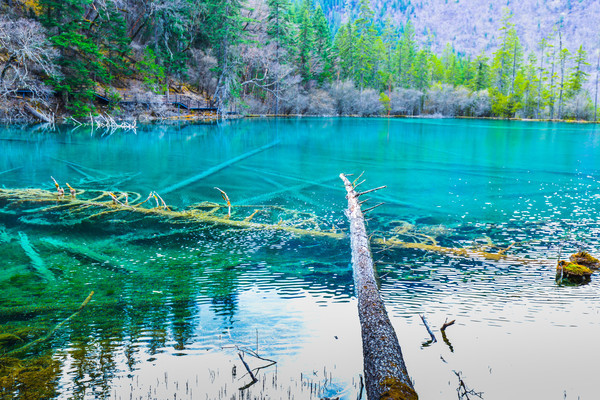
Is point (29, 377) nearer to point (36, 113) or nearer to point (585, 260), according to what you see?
point (585, 260)

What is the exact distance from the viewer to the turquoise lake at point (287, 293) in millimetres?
4086

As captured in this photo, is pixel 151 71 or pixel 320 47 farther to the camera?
pixel 320 47

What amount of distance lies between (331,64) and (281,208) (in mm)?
61850

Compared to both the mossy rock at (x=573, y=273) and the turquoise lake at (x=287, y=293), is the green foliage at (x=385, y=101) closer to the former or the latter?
the turquoise lake at (x=287, y=293)

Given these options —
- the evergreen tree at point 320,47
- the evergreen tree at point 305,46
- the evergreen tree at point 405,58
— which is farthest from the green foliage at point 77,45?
the evergreen tree at point 405,58

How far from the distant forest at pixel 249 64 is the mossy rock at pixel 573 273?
30.4 metres

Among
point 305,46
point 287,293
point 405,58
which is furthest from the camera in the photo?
point 405,58

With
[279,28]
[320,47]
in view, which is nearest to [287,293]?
[279,28]

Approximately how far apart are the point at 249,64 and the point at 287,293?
51.2 meters

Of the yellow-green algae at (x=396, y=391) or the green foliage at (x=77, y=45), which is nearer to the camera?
the yellow-green algae at (x=396, y=391)

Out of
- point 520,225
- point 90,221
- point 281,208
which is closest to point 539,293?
point 520,225

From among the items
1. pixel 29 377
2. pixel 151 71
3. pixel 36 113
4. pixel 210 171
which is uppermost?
pixel 151 71

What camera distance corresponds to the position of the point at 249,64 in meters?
53.5

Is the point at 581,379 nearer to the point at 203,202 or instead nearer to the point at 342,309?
the point at 342,309
